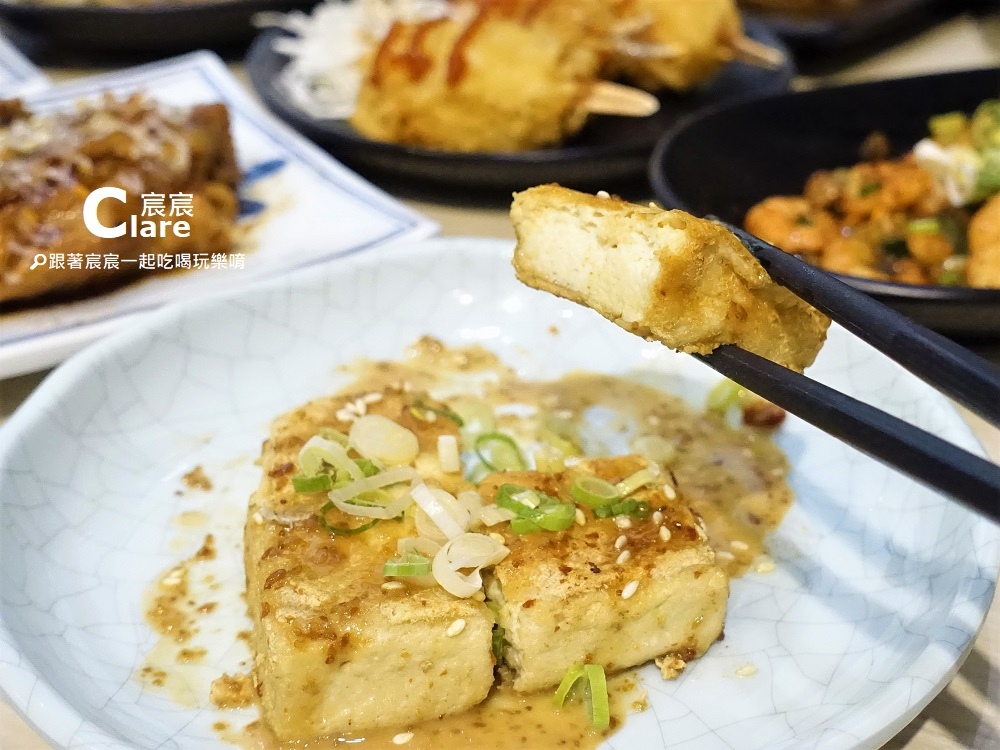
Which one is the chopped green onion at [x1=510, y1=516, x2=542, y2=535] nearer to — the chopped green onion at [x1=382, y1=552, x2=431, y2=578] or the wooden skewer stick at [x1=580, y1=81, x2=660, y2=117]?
the chopped green onion at [x1=382, y1=552, x2=431, y2=578]

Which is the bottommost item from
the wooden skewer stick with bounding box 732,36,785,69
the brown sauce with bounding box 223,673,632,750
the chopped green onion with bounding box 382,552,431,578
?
the brown sauce with bounding box 223,673,632,750

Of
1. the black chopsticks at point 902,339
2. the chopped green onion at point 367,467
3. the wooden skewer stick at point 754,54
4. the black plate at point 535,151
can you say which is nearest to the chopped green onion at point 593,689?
the chopped green onion at point 367,467

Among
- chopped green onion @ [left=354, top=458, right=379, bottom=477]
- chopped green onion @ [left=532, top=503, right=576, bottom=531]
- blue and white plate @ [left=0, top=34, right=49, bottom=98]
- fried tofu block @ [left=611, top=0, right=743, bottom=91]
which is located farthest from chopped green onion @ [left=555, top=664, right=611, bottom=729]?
blue and white plate @ [left=0, top=34, right=49, bottom=98]

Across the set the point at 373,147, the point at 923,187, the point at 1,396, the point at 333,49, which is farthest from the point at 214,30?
the point at 923,187

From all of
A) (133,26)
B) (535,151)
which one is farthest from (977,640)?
(133,26)

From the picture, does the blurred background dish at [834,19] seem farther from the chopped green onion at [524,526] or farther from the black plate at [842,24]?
the chopped green onion at [524,526]
